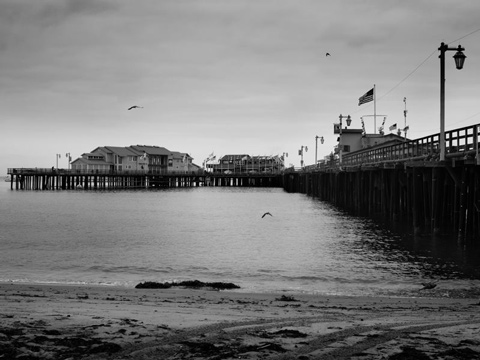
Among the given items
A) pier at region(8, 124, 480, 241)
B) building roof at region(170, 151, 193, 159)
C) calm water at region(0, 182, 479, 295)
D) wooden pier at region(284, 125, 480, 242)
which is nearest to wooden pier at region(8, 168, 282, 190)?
building roof at region(170, 151, 193, 159)

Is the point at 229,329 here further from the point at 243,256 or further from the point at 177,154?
the point at 177,154

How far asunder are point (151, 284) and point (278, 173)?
122 metres

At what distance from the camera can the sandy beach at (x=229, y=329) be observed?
18.9 ft

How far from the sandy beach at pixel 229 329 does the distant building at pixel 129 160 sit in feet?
371

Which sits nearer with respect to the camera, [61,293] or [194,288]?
[61,293]

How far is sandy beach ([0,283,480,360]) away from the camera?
18.9 feet

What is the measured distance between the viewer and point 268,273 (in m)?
17.4

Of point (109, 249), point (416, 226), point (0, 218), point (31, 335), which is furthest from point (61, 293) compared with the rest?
point (0, 218)

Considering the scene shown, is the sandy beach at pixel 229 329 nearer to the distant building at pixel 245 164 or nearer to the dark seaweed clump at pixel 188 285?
the dark seaweed clump at pixel 188 285

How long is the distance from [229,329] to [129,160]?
124 meters

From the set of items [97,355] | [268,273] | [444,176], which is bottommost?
[268,273]

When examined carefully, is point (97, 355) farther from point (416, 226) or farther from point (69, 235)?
point (69, 235)

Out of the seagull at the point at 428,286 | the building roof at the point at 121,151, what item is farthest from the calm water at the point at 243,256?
the building roof at the point at 121,151

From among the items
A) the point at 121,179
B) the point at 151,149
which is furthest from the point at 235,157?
the point at 121,179
